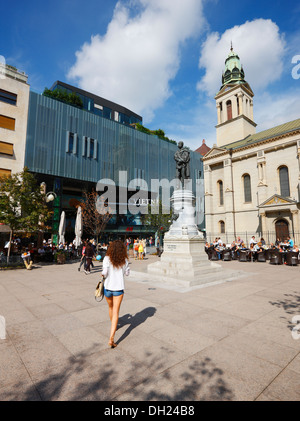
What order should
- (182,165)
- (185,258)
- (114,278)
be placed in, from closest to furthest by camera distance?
(114,278)
(185,258)
(182,165)

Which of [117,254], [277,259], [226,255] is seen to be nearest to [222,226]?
[226,255]

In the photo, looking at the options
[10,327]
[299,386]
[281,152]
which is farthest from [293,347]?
[281,152]

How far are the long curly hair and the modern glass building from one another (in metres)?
25.1

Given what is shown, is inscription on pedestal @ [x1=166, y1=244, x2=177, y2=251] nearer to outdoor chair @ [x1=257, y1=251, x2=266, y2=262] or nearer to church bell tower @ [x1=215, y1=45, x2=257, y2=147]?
outdoor chair @ [x1=257, y1=251, x2=266, y2=262]

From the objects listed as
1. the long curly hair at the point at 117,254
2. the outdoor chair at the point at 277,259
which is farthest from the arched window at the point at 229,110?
the long curly hair at the point at 117,254

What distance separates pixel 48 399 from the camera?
2.42 meters

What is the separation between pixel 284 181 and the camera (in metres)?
29.2

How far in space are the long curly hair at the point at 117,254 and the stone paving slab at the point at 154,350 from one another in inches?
53.4

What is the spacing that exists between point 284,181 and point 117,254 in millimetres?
31696

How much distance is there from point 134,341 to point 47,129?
30.5 meters

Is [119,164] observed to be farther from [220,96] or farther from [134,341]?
[134,341]

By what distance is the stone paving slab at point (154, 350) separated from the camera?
2584 millimetres
